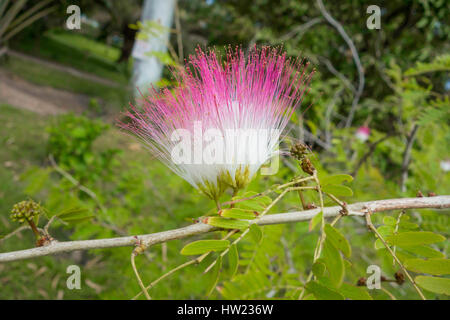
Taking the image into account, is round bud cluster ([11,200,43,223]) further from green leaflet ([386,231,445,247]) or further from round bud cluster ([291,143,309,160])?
green leaflet ([386,231,445,247])

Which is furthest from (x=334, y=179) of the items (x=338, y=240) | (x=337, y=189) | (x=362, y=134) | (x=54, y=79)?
(x=54, y=79)

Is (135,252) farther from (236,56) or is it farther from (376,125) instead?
(376,125)

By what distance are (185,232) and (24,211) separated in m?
0.36

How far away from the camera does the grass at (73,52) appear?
40.6 feet

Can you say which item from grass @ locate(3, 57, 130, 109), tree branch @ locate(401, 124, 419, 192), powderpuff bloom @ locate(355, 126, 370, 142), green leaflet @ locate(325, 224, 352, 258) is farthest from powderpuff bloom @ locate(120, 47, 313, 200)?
grass @ locate(3, 57, 130, 109)

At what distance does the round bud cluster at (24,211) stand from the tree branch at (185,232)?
12 centimetres

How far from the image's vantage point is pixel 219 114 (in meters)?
0.61

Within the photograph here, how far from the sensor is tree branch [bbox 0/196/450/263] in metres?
0.54

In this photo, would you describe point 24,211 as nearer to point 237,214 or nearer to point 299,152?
point 237,214

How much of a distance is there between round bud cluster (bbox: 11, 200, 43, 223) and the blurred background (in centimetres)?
4

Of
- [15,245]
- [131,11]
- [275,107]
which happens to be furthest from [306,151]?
[131,11]

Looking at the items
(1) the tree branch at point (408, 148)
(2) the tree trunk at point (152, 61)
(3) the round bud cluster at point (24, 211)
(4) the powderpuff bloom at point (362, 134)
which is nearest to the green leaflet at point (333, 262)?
(3) the round bud cluster at point (24, 211)

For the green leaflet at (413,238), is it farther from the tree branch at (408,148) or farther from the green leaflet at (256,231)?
the tree branch at (408,148)

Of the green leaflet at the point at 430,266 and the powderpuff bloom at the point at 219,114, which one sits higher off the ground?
the powderpuff bloom at the point at 219,114
